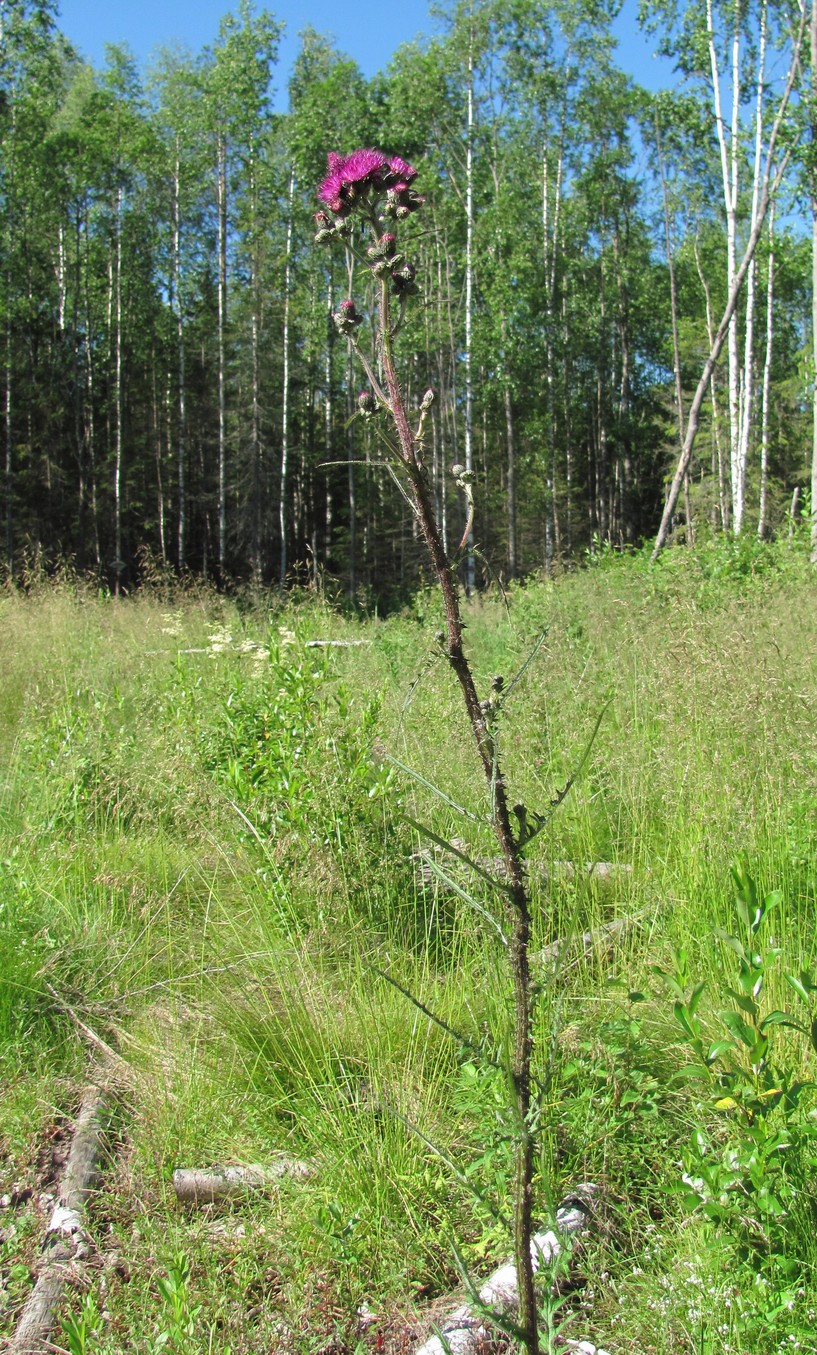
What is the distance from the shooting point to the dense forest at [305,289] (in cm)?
2281

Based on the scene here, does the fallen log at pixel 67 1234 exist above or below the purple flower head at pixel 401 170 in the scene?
below

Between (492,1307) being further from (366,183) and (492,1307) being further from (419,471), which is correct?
(366,183)

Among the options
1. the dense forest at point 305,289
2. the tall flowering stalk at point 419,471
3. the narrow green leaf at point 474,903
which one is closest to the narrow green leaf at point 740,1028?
the tall flowering stalk at point 419,471

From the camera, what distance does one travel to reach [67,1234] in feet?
6.43

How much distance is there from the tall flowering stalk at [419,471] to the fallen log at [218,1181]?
102 cm

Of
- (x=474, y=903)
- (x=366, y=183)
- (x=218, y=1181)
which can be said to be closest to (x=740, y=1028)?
(x=474, y=903)

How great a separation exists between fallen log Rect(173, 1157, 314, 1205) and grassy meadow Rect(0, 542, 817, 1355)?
0.10ft

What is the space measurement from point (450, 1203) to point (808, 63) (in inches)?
574

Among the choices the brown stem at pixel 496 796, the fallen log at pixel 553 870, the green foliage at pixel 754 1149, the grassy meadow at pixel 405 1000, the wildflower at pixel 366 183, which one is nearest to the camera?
the brown stem at pixel 496 796

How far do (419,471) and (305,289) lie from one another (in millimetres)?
26834

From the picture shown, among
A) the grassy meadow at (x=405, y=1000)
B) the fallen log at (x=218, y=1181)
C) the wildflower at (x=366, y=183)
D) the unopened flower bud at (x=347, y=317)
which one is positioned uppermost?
the wildflower at (x=366, y=183)

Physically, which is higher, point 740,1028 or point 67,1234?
point 740,1028

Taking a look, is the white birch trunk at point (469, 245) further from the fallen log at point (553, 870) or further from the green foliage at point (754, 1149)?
the green foliage at point (754, 1149)

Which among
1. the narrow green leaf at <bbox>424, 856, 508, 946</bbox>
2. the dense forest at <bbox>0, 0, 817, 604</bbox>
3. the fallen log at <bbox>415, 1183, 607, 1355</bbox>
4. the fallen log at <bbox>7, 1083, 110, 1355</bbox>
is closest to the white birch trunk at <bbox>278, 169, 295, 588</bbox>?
the dense forest at <bbox>0, 0, 817, 604</bbox>
